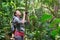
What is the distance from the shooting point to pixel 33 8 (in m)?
9.14

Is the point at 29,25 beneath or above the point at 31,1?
beneath

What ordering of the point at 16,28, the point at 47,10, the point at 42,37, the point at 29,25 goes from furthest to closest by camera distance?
the point at 47,10 < the point at 29,25 < the point at 42,37 < the point at 16,28

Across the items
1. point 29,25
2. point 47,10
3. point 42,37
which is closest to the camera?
point 42,37

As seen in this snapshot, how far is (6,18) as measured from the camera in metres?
8.44

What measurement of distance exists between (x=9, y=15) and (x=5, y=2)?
72 cm

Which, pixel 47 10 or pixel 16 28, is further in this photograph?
pixel 47 10

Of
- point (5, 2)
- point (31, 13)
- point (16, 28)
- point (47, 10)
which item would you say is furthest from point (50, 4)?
point (16, 28)

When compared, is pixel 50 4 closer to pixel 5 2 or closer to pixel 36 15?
pixel 36 15

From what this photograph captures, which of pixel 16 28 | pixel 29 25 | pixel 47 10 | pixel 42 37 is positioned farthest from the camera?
pixel 47 10

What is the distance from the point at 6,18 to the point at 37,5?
1540mm

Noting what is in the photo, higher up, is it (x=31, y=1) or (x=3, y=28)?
(x=31, y=1)

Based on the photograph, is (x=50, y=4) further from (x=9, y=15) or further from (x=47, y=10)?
(x=9, y=15)

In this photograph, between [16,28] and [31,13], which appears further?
[31,13]

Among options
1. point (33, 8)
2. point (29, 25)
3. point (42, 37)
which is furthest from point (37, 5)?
point (42, 37)
